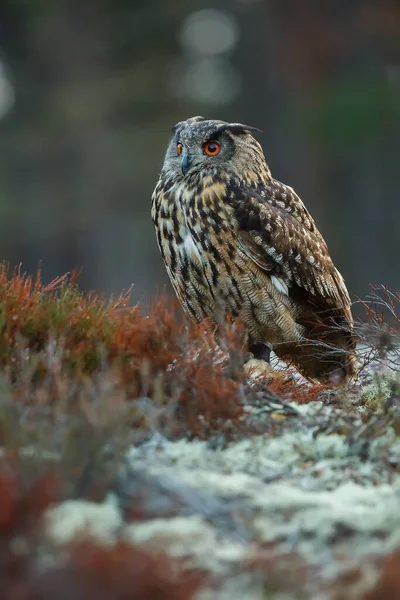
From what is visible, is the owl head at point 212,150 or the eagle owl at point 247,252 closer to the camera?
the eagle owl at point 247,252

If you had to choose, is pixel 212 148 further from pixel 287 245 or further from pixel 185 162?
pixel 287 245

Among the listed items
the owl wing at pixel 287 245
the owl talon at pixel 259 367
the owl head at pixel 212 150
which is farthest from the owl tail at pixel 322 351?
the owl head at pixel 212 150

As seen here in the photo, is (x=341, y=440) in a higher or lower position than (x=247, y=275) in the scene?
lower

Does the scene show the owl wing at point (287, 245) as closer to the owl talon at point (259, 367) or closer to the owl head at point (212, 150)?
the owl head at point (212, 150)

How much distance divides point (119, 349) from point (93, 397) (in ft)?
1.80

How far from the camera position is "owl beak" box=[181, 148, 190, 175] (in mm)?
5160

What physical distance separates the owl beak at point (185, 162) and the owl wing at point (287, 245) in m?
0.34

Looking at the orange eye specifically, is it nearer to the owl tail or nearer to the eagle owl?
the eagle owl

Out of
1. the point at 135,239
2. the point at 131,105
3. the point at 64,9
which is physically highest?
the point at 64,9

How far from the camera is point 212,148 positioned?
5.24 metres

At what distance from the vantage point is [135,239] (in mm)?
24344

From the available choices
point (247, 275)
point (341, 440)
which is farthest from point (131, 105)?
point (341, 440)

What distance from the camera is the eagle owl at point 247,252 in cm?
485

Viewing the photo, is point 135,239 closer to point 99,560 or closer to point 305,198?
point 305,198
